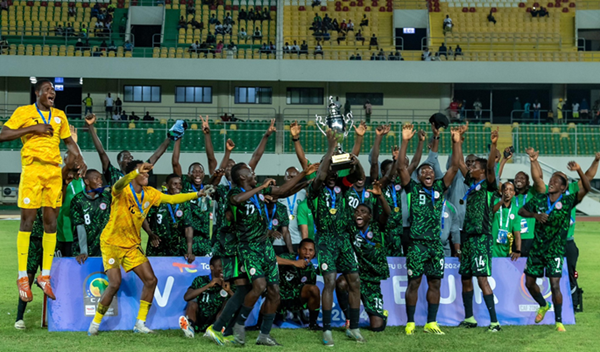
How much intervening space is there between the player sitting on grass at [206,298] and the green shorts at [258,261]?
74 centimetres

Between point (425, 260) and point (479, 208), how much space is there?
1034 millimetres

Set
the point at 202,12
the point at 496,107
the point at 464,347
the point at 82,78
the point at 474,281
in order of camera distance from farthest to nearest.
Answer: the point at 496,107, the point at 202,12, the point at 82,78, the point at 474,281, the point at 464,347

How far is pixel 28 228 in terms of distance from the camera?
8383 mm

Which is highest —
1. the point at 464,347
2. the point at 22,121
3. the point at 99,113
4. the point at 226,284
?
the point at 99,113

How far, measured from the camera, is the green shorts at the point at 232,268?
27.4 feet

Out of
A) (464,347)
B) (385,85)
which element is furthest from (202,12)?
(464,347)

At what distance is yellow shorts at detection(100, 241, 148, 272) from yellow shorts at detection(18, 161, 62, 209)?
879 millimetres

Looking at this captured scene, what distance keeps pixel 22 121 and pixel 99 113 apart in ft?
102

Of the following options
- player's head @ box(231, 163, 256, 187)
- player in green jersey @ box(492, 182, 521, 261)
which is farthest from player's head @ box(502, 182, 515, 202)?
player's head @ box(231, 163, 256, 187)

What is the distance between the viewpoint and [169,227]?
34.6 ft

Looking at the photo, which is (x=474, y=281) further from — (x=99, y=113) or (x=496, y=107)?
(x=496, y=107)

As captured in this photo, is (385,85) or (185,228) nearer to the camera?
(185,228)

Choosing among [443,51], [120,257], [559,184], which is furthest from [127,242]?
[443,51]

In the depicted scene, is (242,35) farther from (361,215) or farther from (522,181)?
(361,215)
